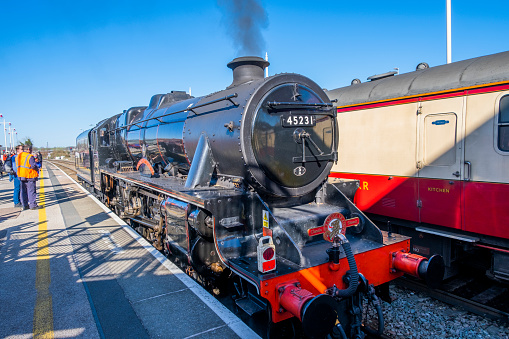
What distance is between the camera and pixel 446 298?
4402 mm

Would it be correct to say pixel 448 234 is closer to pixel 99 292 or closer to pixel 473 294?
Answer: pixel 473 294

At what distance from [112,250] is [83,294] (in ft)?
5.07

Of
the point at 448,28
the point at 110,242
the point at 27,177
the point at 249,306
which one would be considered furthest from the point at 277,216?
the point at 27,177

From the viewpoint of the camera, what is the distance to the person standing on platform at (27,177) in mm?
9141

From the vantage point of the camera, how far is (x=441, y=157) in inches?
192

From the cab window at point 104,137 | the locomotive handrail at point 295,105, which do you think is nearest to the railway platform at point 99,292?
the locomotive handrail at point 295,105

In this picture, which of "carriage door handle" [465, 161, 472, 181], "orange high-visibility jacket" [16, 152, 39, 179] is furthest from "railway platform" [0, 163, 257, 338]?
"carriage door handle" [465, 161, 472, 181]

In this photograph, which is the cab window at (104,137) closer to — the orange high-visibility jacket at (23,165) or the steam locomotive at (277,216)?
the orange high-visibility jacket at (23,165)

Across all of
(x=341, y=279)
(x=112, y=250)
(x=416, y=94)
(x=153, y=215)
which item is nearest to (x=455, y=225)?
(x=416, y=94)

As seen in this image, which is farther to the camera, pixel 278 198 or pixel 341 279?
pixel 278 198

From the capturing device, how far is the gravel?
363 cm

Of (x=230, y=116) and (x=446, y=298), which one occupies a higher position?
(x=230, y=116)

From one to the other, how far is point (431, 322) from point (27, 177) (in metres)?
10.1

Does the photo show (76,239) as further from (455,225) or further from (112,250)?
(455,225)
